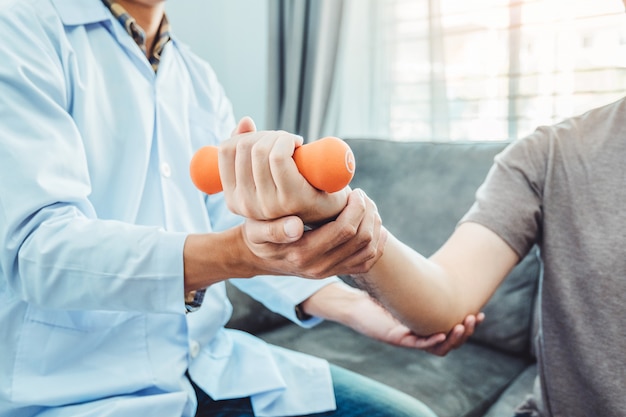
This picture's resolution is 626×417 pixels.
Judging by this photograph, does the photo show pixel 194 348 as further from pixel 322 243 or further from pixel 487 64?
pixel 487 64

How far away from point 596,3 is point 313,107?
107 centimetres

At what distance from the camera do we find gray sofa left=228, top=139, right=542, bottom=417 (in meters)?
1.32

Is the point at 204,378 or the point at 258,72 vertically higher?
the point at 258,72

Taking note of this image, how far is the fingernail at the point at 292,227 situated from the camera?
0.55 meters

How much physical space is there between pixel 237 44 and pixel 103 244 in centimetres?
223

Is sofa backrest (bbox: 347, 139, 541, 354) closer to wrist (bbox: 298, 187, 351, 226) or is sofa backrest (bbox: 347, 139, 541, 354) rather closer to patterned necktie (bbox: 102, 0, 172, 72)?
patterned necktie (bbox: 102, 0, 172, 72)

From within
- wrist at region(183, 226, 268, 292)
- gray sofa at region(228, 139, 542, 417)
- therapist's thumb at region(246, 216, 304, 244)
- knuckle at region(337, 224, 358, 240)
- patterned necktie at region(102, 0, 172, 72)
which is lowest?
gray sofa at region(228, 139, 542, 417)

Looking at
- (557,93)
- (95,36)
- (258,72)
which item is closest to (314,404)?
(95,36)

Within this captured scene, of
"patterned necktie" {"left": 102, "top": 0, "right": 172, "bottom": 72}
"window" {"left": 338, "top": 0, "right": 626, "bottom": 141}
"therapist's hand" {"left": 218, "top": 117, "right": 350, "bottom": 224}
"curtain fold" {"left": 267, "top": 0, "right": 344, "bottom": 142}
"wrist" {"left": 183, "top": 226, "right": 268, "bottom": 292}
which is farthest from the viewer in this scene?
"curtain fold" {"left": 267, "top": 0, "right": 344, "bottom": 142}

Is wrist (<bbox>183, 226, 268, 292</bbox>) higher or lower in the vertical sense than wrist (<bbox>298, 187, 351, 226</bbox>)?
lower

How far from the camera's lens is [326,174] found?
0.51 m

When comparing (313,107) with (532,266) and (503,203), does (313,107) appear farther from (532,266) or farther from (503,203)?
(503,203)

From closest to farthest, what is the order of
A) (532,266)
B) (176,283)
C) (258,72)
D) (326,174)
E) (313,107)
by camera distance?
(326,174), (176,283), (532,266), (313,107), (258,72)

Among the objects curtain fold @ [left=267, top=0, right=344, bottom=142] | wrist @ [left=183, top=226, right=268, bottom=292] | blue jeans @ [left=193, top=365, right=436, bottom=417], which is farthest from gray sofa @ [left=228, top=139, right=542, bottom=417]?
wrist @ [left=183, top=226, right=268, bottom=292]
